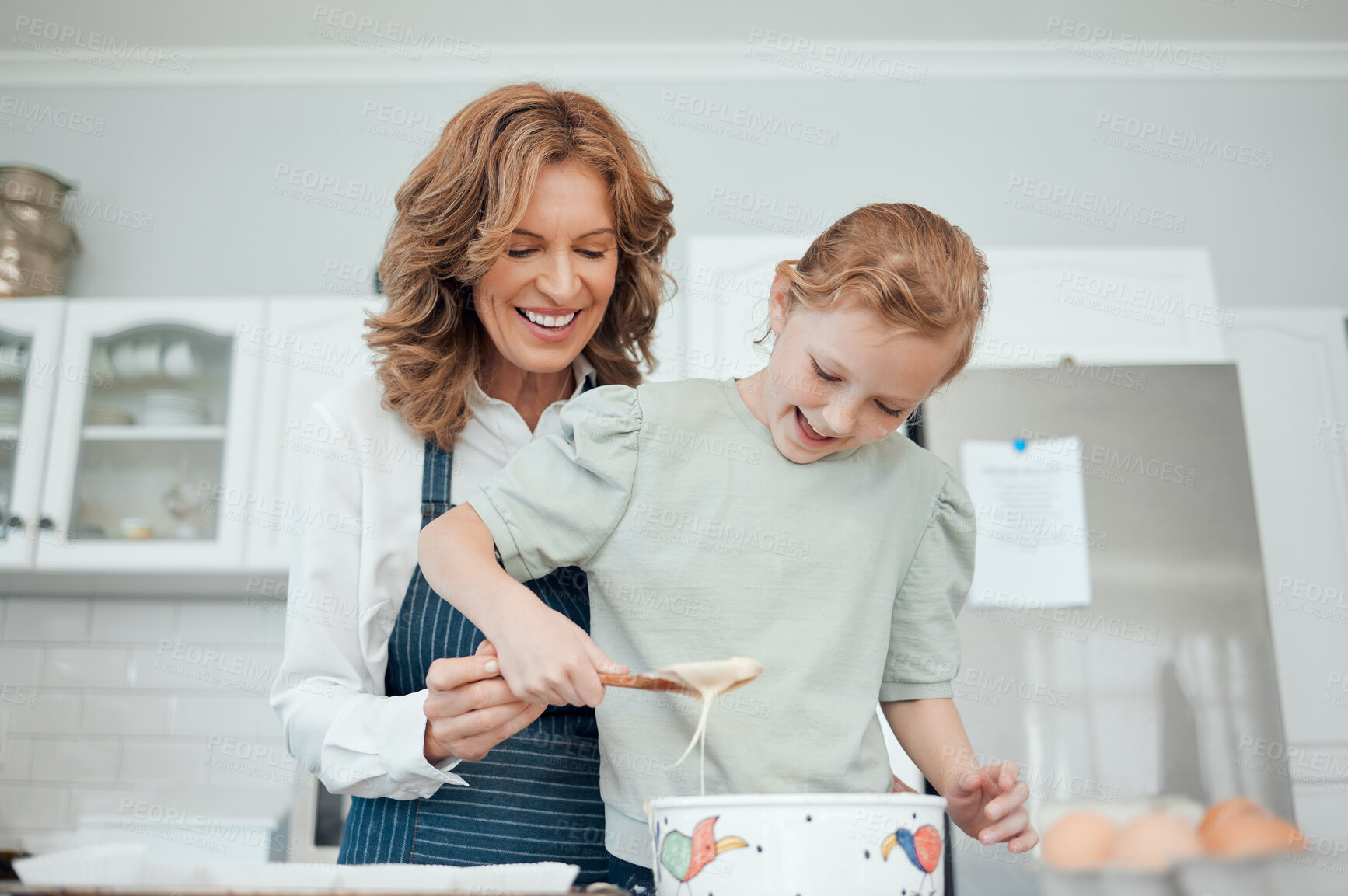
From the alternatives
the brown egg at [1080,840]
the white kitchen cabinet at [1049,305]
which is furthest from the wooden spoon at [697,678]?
the white kitchen cabinet at [1049,305]

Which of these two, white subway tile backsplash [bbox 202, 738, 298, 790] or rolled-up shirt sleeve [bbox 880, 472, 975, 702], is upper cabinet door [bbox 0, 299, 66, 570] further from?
rolled-up shirt sleeve [bbox 880, 472, 975, 702]

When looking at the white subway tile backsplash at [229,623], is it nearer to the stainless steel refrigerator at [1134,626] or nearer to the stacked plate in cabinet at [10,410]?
the stacked plate in cabinet at [10,410]

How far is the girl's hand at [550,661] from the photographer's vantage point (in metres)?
0.70

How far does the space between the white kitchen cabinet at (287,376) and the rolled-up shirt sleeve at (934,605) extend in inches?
70.7

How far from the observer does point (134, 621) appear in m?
2.85

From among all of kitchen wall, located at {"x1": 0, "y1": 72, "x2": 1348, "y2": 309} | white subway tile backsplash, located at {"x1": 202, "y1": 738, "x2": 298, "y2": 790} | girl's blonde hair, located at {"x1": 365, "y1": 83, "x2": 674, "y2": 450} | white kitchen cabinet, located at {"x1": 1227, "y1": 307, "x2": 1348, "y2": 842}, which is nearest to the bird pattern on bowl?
girl's blonde hair, located at {"x1": 365, "y1": 83, "x2": 674, "y2": 450}

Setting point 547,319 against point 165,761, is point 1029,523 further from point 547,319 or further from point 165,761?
point 165,761

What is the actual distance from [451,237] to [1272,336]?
2.26 metres

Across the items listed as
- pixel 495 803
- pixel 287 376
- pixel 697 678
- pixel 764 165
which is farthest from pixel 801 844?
pixel 764 165

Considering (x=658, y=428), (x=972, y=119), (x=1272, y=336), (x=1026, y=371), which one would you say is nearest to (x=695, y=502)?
(x=658, y=428)

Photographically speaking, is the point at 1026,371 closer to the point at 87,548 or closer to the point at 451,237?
the point at 451,237

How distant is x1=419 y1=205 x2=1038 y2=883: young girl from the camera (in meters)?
0.84

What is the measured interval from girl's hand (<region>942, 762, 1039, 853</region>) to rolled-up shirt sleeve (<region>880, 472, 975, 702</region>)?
0.11 meters

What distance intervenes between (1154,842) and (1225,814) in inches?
1.2
